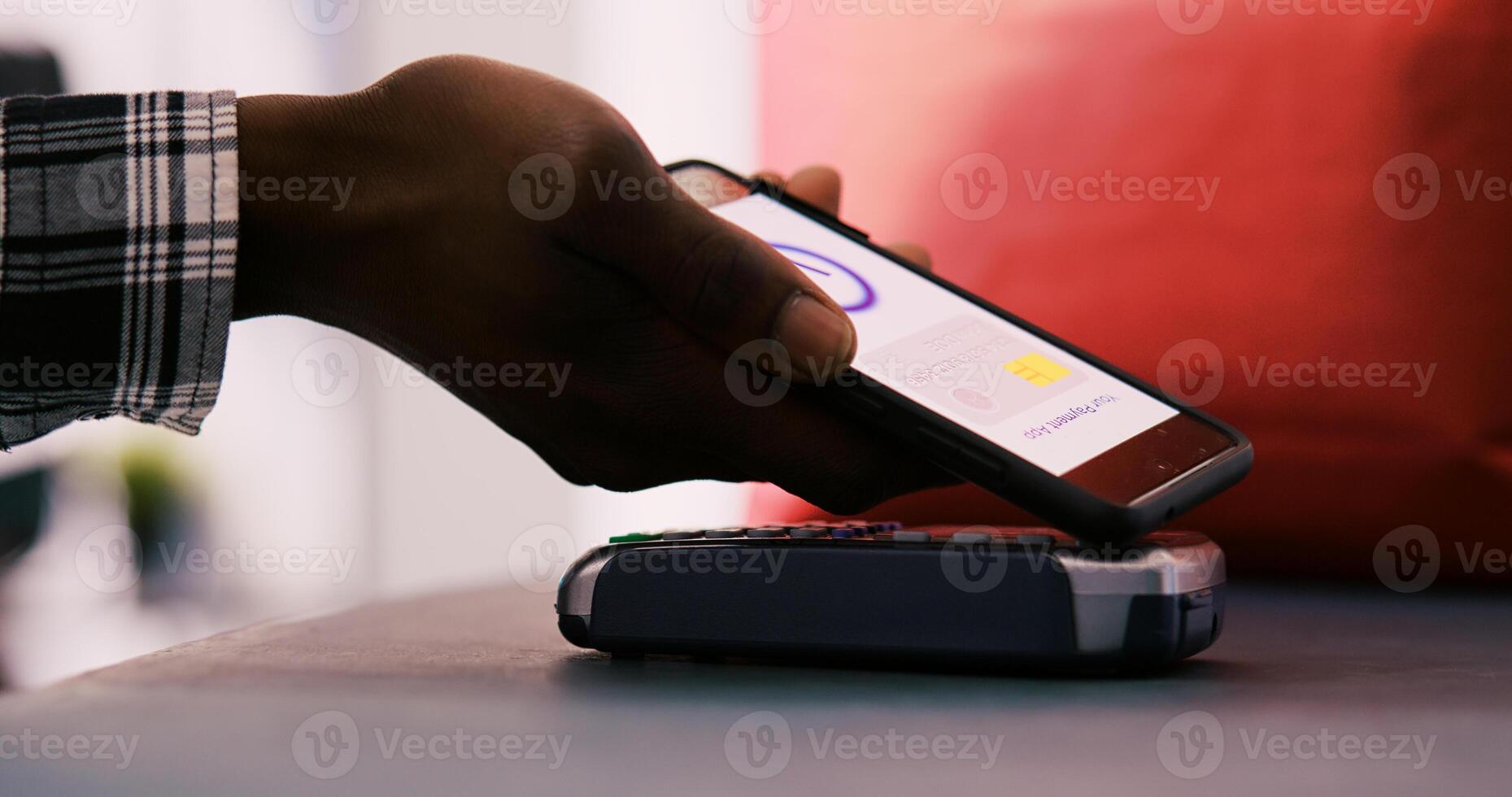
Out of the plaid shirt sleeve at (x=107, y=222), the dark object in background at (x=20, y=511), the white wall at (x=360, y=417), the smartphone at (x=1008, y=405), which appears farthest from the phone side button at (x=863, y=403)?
the dark object in background at (x=20, y=511)

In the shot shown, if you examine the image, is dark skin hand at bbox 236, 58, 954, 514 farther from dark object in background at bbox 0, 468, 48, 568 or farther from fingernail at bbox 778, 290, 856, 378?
dark object in background at bbox 0, 468, 48, 568

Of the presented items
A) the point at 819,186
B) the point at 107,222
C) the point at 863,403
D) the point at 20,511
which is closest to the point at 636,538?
the point at 863,403

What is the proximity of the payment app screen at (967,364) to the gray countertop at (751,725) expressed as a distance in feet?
0.32

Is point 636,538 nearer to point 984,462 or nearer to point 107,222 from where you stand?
point 984,462

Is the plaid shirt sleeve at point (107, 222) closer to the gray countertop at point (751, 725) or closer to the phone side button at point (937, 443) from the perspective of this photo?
the gray countertop at point (751, 725)

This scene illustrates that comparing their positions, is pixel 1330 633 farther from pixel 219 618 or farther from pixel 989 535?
pixel 219 618

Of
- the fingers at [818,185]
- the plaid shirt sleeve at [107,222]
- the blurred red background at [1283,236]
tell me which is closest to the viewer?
the plaid shirt sleeve at [107,222]

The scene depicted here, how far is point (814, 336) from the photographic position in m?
0.46

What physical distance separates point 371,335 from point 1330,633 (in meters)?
0.46

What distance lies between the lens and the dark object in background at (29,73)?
4.64ft

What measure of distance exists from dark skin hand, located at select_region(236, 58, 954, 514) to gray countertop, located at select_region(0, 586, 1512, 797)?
0.43 feet

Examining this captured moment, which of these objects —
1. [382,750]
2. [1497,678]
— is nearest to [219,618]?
[382,750]

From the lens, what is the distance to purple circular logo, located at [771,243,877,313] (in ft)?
1.84

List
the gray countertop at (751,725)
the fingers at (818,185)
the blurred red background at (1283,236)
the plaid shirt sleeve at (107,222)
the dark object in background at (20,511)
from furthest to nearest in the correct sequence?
the dark object in background at (20,511) → the fingers at (818,185) → the blurred red background at (1283,236) → the plaid shirt sleeve at (107,222) → the gray countertop at (751,725)
